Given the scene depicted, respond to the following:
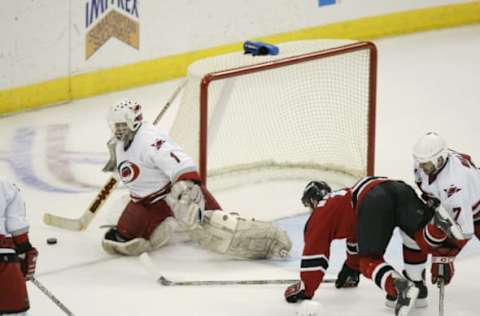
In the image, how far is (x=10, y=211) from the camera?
14.0 feet

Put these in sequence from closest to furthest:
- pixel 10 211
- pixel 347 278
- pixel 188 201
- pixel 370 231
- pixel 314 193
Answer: pixel 10 211 → pixel 370 231 → pixel 314 193 → pixel 347 278 → pixel 188 201

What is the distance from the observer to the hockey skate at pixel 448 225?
4.86 m

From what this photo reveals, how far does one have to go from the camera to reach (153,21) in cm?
867

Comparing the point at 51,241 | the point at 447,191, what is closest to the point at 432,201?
the point at 447,191

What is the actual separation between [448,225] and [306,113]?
2030mm

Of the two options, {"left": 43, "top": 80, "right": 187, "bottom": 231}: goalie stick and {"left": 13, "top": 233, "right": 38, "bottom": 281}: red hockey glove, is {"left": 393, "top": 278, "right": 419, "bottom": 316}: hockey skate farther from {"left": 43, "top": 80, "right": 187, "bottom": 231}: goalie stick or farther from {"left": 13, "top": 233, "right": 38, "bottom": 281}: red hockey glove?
{"left": 43, "top": 80, "right": 187, "bottom": 231}: goalie stick

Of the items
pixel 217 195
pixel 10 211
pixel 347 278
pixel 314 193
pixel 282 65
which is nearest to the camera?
pixel 10 211

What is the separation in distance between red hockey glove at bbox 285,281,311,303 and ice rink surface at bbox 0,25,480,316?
4 cm

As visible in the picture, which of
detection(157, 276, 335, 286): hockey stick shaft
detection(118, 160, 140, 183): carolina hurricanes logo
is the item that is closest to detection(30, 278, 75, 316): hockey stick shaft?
detection(157, 276, 335, 286): hockey stick shaft

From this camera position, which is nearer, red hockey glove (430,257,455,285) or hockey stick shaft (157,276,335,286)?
red hockey glove (430,257,455,285)

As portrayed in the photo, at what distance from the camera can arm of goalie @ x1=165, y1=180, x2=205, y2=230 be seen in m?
5.63

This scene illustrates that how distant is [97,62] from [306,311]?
389 cm

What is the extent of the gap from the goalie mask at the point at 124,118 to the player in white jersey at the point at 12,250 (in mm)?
1500

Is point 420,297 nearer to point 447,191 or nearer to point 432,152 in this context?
point 447,191
